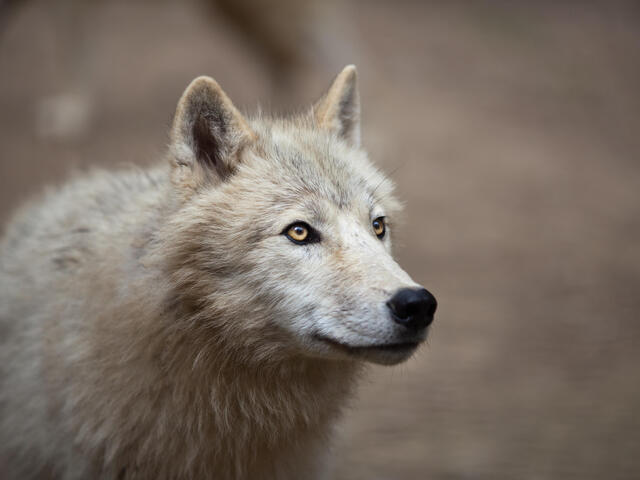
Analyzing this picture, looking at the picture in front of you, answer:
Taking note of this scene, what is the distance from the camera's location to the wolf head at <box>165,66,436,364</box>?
9.74 ft

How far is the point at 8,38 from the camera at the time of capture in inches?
542

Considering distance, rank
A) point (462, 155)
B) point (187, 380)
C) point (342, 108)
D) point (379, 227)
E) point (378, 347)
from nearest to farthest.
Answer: point (378, 347) → point (187, 380) → point (379, 227) → point (342, 108) → point (462, 155)

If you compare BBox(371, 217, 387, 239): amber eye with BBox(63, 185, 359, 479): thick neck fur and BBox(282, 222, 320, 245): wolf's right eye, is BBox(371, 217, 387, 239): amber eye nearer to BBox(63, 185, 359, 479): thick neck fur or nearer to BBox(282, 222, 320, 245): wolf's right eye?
BBox(282, 222, 320, 245): wolf's right eye

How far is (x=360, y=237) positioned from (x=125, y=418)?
4.73ft

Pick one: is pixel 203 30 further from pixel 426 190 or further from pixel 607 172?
pixel 607 172

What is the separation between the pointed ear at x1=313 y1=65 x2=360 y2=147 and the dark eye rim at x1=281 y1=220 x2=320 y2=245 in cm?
90

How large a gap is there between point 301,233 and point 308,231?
0.12ft

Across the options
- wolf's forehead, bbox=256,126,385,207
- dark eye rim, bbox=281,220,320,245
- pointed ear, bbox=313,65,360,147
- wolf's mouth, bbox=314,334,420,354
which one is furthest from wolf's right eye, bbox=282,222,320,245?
pointed ear, bbox=313,65,360,147

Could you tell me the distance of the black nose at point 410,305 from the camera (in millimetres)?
2855

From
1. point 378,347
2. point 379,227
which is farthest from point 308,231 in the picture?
point 378,347

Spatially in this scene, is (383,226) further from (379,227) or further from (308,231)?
(308,231)

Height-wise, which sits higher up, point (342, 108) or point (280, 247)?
point (342, 108)

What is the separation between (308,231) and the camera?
128 inches

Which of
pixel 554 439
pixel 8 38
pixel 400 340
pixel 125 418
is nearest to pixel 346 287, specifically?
pixel 400 340
